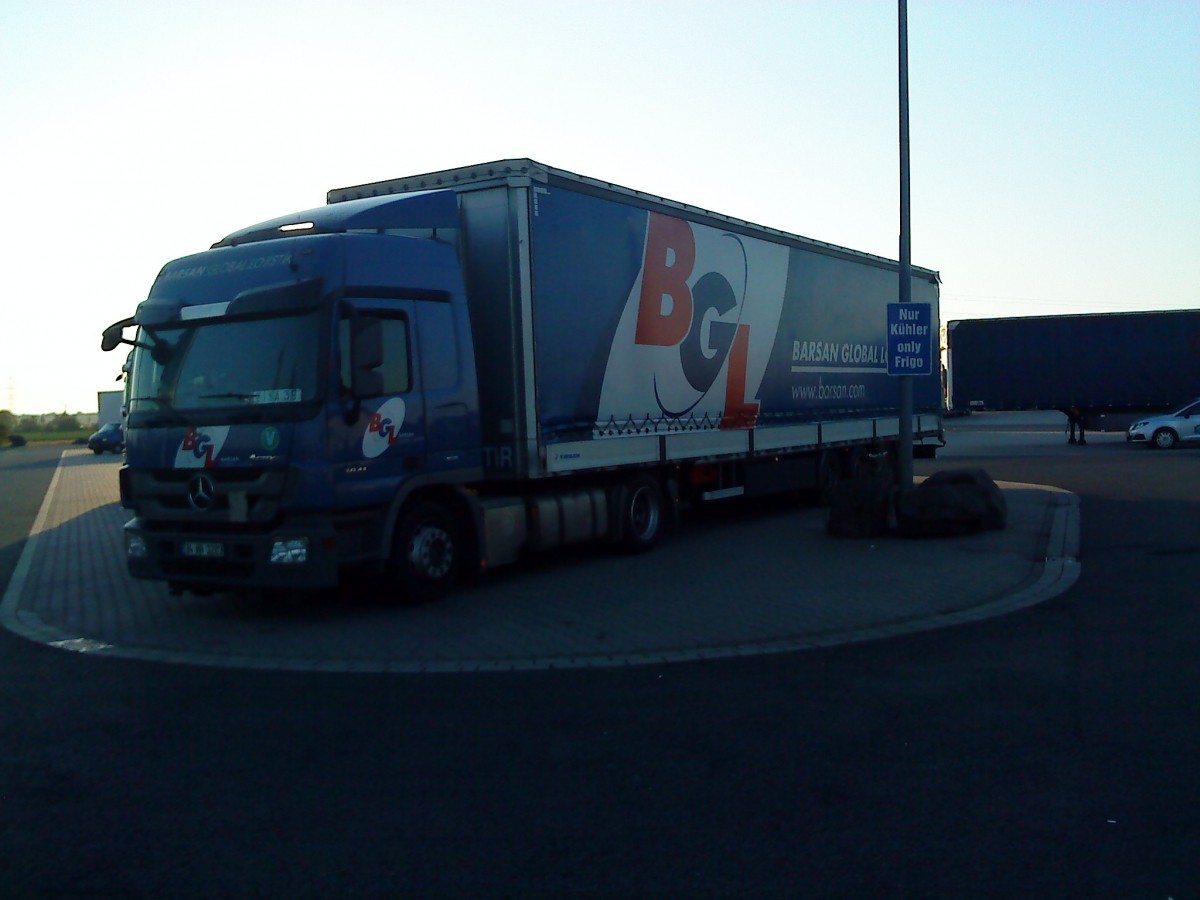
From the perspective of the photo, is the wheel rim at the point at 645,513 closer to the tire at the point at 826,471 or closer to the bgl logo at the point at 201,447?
the tire at the point at 826,471

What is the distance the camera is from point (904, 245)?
16094 millimetres

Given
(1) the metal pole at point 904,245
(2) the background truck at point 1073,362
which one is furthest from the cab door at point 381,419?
(2) the background truck at point 1073,362

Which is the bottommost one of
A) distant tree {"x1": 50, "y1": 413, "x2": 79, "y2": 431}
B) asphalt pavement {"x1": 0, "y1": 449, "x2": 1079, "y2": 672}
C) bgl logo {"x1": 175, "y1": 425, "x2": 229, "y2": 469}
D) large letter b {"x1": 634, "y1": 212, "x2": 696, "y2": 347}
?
distant tree {"x1": 50, "y1": 413, "x2": 79, "y2": 431}

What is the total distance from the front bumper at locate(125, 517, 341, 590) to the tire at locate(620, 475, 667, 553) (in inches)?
176

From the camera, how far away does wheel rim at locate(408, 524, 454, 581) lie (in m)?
10.1

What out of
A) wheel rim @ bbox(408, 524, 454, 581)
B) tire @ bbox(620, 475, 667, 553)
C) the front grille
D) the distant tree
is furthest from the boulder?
the distant tree

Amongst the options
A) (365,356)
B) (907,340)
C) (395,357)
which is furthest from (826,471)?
(365,356)

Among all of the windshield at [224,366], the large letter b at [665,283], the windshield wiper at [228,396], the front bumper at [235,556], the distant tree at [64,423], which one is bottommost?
the distant tree at [64,423]

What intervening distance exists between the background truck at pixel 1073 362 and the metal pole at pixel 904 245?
23.2 metres

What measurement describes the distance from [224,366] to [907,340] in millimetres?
8865

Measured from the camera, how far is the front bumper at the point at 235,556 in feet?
29.9

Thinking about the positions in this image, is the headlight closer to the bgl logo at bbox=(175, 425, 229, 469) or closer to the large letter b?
the bgl logo at bbox=(175, 425, 229, 469)

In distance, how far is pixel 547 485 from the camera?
1220 cm

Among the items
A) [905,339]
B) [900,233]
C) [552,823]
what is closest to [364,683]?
[552,823]
